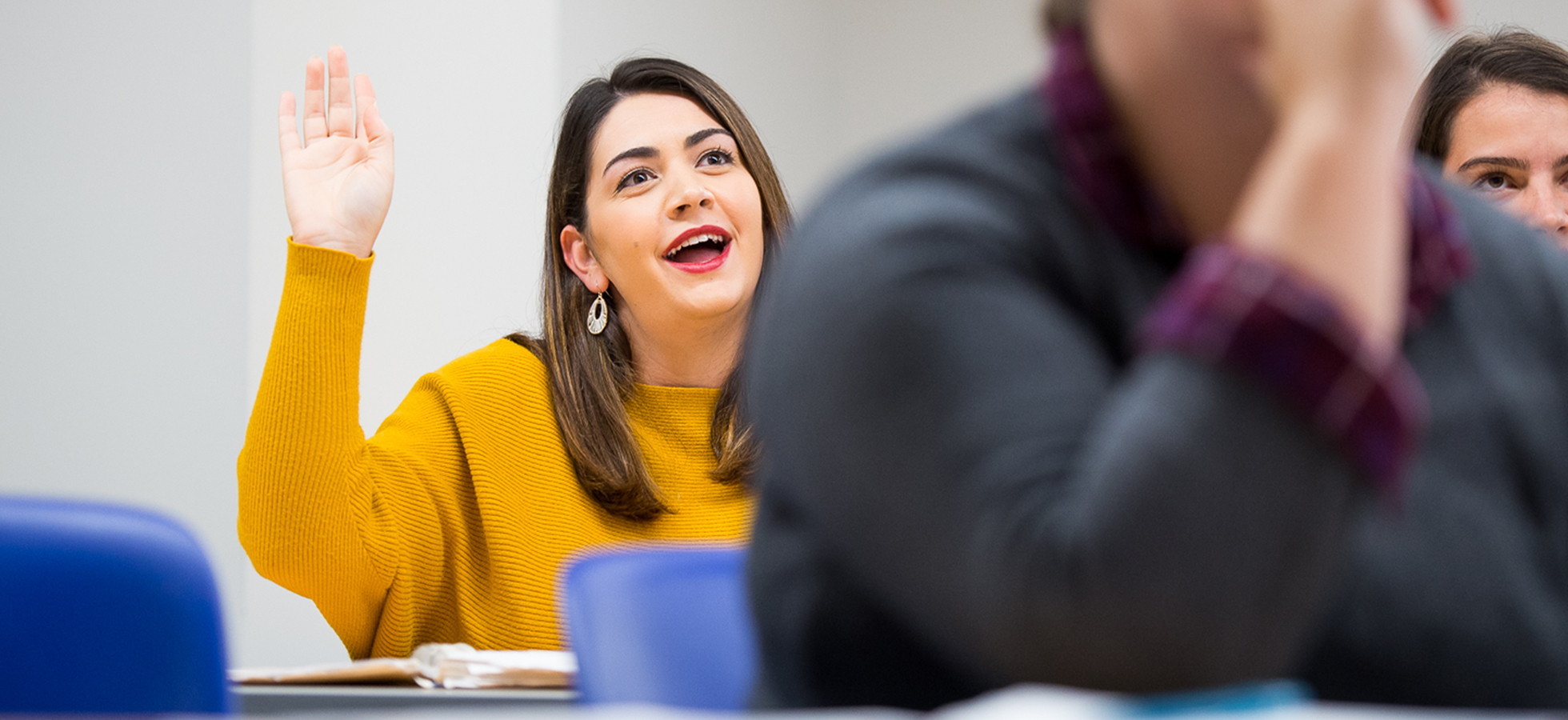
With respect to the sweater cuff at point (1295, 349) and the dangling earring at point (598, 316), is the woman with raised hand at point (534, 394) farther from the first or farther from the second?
the sweater cuff at point (1295, 349)

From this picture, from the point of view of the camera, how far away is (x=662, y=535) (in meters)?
1.87

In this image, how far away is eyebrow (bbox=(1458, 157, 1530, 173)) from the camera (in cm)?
181

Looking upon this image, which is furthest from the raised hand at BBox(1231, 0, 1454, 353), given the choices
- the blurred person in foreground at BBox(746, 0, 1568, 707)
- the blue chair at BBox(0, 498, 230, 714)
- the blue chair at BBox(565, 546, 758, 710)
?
the blue chair at BBox(0, 498, 230, 714)

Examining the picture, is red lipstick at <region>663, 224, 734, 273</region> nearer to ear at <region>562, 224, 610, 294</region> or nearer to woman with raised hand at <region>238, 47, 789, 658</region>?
woman with raised hand at <region>238, 47, 789, 658</region>

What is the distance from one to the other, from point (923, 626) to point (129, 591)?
525mm

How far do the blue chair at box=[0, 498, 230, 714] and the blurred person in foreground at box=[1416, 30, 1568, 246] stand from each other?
1.60 m

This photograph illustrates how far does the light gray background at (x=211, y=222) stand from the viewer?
6.84 ft

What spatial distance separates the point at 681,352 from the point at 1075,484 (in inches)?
66.8

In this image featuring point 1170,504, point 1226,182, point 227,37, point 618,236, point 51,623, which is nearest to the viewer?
point 1170,504

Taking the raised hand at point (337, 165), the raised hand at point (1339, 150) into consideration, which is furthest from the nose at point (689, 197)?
Result: the raised hand at point (1339, 150)

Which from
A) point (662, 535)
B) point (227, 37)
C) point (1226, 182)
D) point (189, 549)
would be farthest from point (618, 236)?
point (1226, 182)

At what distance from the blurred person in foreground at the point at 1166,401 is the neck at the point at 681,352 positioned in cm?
154

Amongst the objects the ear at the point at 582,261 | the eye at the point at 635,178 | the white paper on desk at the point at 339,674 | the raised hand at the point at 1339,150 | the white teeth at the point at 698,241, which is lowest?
the white paper on desk at the point at 339,674

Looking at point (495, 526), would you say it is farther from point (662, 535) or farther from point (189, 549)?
point (189, 549)
